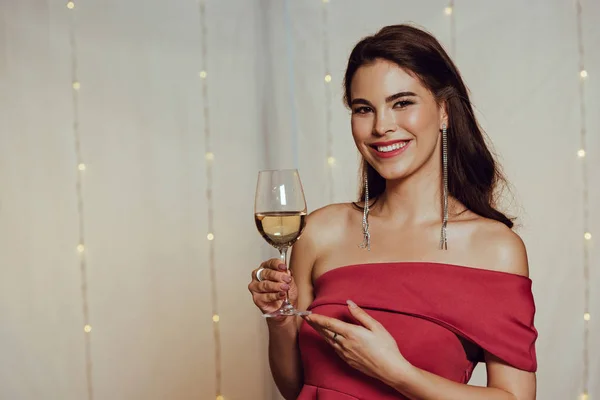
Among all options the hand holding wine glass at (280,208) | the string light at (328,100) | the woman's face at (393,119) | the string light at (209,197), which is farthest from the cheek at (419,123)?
the string light at (209,197)

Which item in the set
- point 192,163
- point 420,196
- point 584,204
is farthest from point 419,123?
point 192,163

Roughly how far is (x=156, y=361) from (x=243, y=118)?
1271 mm

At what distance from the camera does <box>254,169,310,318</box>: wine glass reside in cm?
154

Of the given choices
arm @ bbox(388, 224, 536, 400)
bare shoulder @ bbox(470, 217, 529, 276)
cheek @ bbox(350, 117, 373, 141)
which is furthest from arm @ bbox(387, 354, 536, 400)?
cheek @ bbox(350, 117, 373, 141)

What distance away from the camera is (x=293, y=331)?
6.24 ft

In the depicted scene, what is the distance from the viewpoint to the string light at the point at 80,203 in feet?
10.00

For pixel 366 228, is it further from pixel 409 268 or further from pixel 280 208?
pixel 280 208

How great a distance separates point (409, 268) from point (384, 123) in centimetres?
37

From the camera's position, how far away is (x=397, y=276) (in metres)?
1.80

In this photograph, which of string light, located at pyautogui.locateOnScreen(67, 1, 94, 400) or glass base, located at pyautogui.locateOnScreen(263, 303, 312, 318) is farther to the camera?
string light, located at pyautogui.locateOnScreen(67, 1, 94, 400)

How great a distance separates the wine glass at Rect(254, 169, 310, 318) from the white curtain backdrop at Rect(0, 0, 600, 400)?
167 cm

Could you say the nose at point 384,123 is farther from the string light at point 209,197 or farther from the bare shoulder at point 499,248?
the string light at point 209,197

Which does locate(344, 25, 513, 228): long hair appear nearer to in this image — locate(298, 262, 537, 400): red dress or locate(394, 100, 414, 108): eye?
locate(394, 100, 414, 108): eye

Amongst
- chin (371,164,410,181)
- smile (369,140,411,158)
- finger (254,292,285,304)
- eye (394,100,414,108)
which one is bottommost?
finger (254,292,285,304)
